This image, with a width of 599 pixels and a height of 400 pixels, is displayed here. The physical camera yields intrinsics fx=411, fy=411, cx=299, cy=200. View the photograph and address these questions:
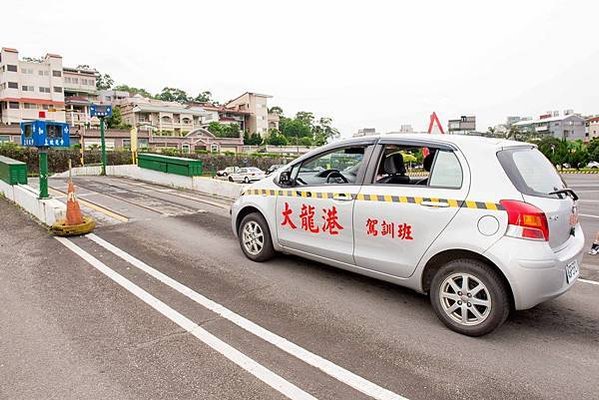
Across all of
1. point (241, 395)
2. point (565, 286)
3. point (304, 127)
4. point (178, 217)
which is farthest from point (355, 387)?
point (304, 127)

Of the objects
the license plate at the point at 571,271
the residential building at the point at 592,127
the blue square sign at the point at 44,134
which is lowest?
the license plate at the point at 571,271

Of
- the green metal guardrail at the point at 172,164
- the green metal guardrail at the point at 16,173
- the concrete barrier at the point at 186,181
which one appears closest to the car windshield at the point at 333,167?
the concrete barrier at the point at 186,181

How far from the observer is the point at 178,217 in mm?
8586

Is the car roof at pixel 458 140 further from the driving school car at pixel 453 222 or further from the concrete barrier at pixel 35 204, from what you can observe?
the concrete barrier at pixel 35 204

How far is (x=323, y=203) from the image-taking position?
4.57 metres

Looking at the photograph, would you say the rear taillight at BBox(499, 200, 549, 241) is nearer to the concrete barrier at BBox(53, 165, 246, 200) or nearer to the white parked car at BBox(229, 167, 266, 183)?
the concrete barrier at BBox(53, 165, 246, 200)

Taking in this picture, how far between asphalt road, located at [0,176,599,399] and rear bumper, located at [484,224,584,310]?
0.44m

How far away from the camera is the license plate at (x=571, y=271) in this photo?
3514mm

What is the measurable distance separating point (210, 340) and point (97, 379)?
865 mm

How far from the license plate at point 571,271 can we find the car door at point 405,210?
3.53 feet

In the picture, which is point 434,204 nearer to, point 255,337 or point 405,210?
point 405,210

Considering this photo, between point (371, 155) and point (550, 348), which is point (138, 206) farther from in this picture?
point (550, 348)

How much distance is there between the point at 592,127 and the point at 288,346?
120417mm

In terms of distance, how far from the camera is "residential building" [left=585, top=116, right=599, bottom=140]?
9825 cm
